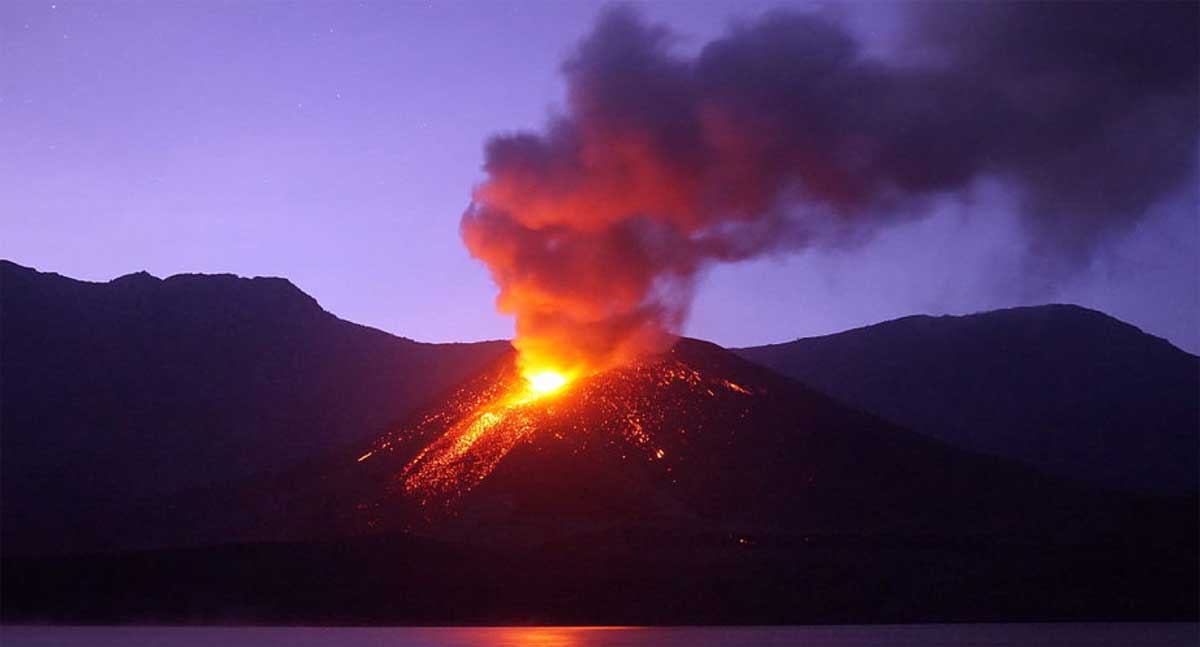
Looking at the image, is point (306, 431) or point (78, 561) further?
point (306, 431)

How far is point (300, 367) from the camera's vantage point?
138 metres

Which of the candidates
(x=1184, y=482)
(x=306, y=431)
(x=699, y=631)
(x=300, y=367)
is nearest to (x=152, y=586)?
(x=699, y=631)

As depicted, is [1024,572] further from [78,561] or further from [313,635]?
[78,561]

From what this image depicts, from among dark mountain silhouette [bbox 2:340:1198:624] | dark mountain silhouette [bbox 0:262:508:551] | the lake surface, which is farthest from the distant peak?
the lake surface

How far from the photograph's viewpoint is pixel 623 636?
41.7m

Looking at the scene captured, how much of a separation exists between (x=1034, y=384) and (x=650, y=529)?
9989 centimetres

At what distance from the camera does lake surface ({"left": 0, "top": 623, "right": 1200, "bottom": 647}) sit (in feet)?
121

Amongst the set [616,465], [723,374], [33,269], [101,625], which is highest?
[33,269]

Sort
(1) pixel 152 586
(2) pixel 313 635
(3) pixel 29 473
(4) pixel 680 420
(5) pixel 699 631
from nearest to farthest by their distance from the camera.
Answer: (2) pixel 313 635 < (5) pixel 699 631 < (1) pixel 152 586 < (4) pixel 680 420 < (3) pixel 29 473

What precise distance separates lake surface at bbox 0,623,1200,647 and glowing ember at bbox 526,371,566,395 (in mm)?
49080

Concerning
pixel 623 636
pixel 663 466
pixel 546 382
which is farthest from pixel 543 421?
pixel 623 636

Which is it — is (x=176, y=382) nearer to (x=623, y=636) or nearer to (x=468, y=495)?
(x=468, y=495)

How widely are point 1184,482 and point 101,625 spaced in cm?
11223

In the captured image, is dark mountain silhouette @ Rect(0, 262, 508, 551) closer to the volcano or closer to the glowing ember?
the glowing ember
